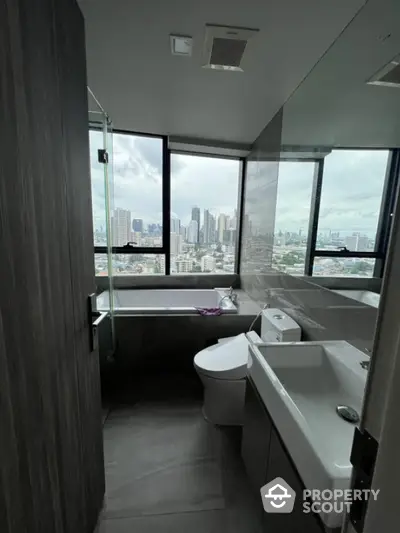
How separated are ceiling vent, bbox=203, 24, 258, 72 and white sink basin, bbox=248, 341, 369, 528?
1.68 m

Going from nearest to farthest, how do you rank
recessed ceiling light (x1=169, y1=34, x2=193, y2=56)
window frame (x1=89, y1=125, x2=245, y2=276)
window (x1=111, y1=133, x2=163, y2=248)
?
1. recessed ceiling light (x1=169, y1=34, x2=193, y2=56)
2. window (x1=111, y1=133, x2=163, y2=248)
3. window frame (x1=89, y1=125, x2=245, y2=276)

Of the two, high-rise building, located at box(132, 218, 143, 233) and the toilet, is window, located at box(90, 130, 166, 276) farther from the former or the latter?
the toilet

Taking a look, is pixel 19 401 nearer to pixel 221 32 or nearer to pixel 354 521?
pixel 354 521

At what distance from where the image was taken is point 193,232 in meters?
3.43

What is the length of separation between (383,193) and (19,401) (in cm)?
154

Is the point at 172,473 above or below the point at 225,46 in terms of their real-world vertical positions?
below

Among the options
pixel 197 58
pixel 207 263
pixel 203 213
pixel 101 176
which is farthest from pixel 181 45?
pixel 207 263

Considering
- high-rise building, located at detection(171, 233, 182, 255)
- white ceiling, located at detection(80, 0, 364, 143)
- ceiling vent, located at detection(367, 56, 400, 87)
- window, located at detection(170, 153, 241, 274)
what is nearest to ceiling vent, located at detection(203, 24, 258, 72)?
white ceiling, located at detection(80, 0, 364, 143)

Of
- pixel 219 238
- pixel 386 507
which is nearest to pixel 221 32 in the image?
pixel 386 507

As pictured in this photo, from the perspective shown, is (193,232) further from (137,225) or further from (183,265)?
(137,225)

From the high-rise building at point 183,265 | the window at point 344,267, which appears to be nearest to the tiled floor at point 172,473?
the window at point 344,267

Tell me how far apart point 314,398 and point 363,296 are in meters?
0.56

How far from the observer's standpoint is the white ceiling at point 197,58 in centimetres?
128

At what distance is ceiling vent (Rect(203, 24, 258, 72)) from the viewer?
4.60 ft
